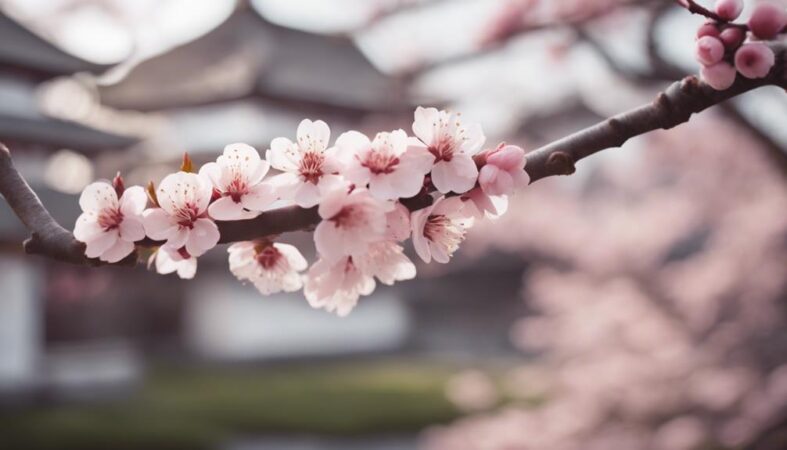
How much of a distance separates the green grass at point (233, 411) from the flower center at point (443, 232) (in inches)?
300

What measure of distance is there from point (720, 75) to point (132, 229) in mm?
815

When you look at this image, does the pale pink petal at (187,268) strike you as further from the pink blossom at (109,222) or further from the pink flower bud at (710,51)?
the pink flower bud at (710,51)

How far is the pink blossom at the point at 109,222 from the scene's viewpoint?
3.11 feet

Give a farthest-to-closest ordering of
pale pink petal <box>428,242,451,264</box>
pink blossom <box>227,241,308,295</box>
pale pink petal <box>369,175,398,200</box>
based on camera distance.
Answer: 1. pink blossom <box>227,241,308,295</box>
2. pale pink petal <box>428,242,451,264</box>
3. pale pink petal <box>369,175,398,200</box>

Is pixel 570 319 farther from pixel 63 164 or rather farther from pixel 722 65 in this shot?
pixel 63 164

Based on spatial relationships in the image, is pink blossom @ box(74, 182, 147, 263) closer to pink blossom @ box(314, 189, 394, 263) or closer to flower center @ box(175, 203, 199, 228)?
flower center @ box(175, 203, 199, 228)

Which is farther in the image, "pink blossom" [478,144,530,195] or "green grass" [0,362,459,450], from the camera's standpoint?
"green grass" [0,362,459,450]

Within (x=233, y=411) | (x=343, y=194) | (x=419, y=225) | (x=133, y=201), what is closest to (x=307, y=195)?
(x=343, y=194)

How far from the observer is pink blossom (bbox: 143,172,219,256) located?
3.16ft

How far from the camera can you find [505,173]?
3.07 feet

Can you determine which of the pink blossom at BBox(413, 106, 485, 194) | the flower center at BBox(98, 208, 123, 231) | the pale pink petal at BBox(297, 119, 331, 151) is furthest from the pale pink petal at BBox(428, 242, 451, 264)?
the flower center at BBox(98, 208, 123, 231)

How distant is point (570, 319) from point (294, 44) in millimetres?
10078

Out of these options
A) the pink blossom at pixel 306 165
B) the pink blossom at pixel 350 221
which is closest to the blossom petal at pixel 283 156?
the pink blossom at pixel 306 165

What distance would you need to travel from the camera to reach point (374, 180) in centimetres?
91
